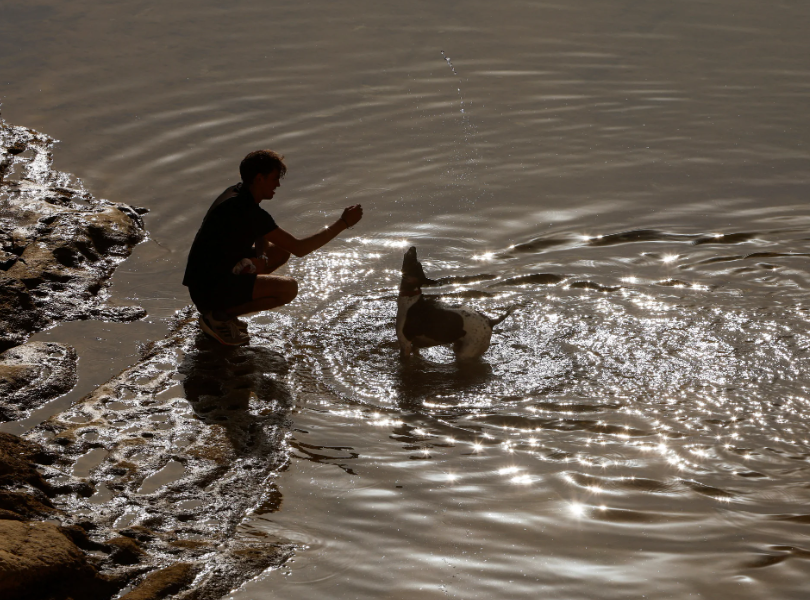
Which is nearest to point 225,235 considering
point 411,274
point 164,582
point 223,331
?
point 223,331

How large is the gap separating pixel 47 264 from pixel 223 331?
1.61 metres

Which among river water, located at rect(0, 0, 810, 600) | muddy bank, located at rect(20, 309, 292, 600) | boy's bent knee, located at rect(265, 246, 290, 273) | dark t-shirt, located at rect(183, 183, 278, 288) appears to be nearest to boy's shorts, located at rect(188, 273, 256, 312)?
dark t-shirt, located at rect(183, 183, 278, 288)

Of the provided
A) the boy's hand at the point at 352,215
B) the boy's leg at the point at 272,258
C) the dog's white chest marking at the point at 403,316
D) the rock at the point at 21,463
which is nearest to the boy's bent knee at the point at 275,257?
the boy's leg at the point at 272,258

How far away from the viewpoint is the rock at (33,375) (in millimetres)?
4781

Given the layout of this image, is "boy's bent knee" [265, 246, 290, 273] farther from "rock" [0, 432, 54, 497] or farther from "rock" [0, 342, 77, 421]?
"rock" [0, 432, 54, 497]

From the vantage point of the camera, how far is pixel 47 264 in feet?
20.2

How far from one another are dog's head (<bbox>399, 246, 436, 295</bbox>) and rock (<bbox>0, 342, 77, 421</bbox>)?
1991 millimetres

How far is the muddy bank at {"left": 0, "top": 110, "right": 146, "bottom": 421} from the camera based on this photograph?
→ 505cm

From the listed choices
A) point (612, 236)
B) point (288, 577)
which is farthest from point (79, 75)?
point (288, 577)

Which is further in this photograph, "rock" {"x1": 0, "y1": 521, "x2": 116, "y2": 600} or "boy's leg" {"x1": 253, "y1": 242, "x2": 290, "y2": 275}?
"boy's leg" {"x1": 253, "y1": 242, "x2": 290, "y2": 275}

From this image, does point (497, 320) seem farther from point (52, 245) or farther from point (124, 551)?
point (52, 245)

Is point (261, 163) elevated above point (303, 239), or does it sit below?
above

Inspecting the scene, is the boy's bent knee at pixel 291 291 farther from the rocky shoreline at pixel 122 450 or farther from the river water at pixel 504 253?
the rocky shoreline at pixel 122 450

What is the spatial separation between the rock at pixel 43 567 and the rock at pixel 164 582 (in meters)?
0.12
